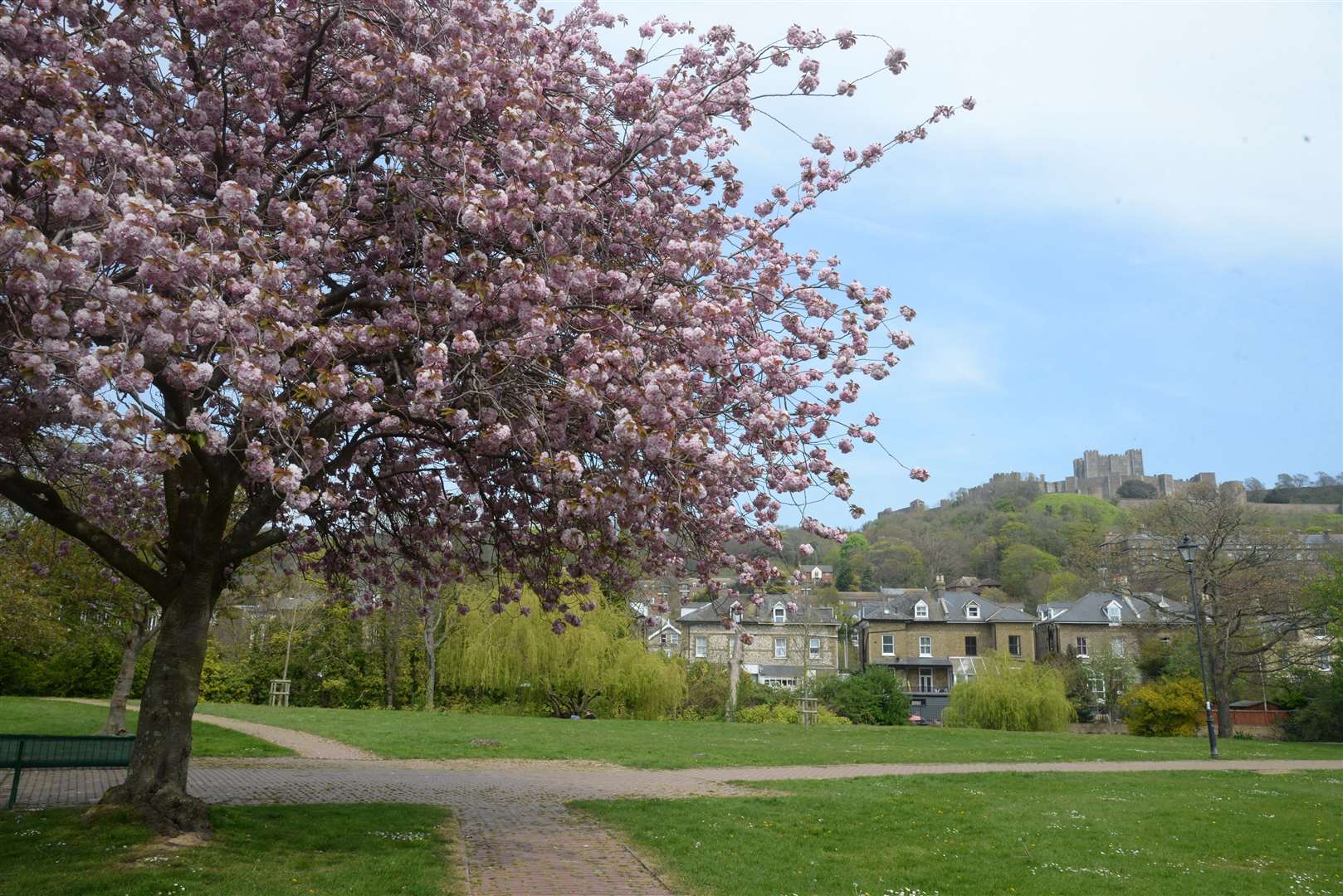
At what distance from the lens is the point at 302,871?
7.87 metres

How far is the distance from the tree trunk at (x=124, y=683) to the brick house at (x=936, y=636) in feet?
168

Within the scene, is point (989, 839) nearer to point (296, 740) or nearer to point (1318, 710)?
point (296, 740)

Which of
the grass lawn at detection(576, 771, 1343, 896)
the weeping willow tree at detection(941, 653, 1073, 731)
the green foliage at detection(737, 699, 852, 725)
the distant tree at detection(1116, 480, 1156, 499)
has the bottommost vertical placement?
the green foliage at detection(737, 699, 852, 725)

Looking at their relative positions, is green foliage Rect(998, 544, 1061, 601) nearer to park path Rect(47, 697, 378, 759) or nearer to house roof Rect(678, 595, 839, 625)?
house roof Rect(678, 595, 839, 625)

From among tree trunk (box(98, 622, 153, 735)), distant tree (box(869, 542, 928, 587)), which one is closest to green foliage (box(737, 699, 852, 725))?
tree trunk (box(98, 622, 153, 735))

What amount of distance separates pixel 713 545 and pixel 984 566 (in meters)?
100

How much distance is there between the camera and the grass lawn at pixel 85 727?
719 inches

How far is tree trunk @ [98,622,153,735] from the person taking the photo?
19500 millimetres

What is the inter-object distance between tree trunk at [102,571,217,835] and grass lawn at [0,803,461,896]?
0.28m

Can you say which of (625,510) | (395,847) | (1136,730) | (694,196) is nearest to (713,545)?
(625,510)

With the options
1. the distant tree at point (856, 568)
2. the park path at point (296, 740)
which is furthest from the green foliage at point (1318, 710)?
the distant tree at point (856, 568)

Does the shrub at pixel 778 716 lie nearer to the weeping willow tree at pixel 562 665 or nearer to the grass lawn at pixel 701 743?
the weeping willow tree at pixel 562 665

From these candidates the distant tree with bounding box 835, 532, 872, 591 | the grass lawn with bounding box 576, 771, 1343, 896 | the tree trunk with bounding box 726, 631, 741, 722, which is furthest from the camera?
the distant tree with bounding box 835, 532, 872, 591

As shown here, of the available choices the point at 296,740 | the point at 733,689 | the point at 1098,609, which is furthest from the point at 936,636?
the point at 296,740
